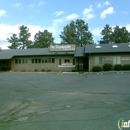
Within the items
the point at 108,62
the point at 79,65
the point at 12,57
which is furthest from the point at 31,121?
the point at 12,57

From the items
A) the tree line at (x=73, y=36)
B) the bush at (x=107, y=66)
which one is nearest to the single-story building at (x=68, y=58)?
the bush at (x=107, y=66)

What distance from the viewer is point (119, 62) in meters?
26.6

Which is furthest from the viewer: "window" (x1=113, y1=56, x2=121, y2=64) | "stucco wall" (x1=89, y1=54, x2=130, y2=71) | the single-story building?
the single-story building

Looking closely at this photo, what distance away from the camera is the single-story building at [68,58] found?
26812mm

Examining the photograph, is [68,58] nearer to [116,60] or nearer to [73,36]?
[116,60]

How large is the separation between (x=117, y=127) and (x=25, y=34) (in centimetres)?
6712

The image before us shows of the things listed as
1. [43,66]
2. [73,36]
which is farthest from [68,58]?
[73,36]

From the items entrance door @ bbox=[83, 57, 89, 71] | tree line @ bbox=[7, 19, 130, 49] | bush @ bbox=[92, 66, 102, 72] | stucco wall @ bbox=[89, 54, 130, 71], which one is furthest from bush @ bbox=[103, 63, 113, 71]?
tree line @ bbox=[7, 19, 130, 49]

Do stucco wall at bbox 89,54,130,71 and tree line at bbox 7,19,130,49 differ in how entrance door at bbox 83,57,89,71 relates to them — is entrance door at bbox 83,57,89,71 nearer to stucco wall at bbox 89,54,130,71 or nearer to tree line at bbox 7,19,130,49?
stucco wall at bbox 89,54,130,71

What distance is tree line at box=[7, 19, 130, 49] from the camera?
193 ft

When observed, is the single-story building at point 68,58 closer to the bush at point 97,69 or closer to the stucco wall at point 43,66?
the stucco wall at point 43,66

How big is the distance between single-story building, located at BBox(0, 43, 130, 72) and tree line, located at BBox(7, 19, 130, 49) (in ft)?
88.7

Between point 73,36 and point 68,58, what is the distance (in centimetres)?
3337

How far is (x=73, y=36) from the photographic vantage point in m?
62.4
